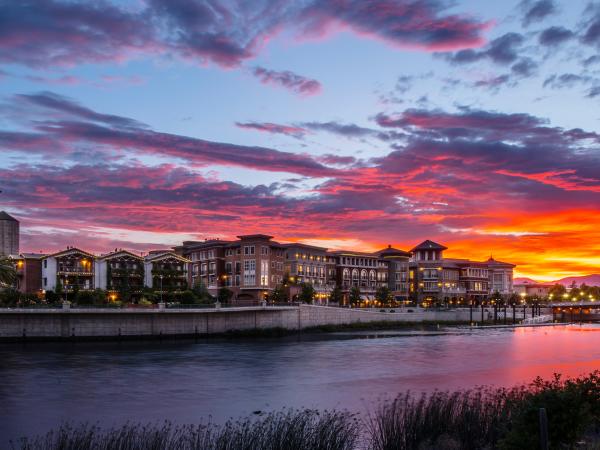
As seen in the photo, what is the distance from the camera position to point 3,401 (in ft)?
142

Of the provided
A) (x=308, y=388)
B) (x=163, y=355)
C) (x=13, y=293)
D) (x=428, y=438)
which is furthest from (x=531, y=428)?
(x=13, y=293)

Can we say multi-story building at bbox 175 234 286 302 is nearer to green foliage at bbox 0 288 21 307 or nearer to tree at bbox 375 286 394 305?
tree at bbox 375 286 394 305

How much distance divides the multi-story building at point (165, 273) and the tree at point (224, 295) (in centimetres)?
686

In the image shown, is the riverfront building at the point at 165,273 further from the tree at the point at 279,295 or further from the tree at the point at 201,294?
the tree at the point at 279,295

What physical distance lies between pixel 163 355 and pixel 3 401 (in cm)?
3024

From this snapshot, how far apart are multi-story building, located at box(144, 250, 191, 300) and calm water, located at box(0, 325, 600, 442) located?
42043 mm

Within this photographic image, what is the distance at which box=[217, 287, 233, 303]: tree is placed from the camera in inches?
5271

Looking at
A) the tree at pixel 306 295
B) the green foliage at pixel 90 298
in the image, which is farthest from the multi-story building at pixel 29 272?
the tree at pixel 306 295

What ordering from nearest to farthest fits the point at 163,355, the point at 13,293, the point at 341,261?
the point at 163,355, the point at 13,293, the point at 341,261

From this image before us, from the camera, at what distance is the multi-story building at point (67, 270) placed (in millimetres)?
128125

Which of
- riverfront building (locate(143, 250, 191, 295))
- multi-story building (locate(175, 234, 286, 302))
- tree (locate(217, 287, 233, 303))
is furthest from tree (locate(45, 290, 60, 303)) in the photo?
multi-story building (locate(175, 234, 286, 302))

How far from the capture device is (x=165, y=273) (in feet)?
437

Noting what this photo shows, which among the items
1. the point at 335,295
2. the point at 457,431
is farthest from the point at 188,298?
the point at 457,431

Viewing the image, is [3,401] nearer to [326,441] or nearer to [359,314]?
[326,441]
